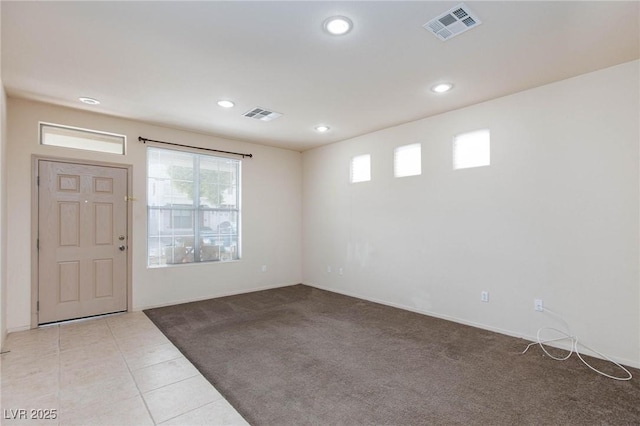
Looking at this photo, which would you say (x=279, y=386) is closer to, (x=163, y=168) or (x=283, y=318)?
(x=283, y=318)

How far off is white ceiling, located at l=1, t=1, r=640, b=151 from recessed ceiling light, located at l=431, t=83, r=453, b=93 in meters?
0.08

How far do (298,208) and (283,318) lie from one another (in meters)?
2.74

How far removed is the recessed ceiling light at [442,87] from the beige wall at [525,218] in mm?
706

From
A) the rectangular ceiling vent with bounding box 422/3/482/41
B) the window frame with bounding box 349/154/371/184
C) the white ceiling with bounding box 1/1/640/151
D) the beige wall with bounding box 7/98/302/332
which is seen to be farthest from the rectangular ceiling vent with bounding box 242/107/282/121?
the rectangular ceiling vent with bounding box 422/3/482/41

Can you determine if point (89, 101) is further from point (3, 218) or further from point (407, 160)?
point (407, 160)

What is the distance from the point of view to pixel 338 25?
227 centimetres

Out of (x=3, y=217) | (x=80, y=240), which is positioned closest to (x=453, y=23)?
(x=3, y=217)

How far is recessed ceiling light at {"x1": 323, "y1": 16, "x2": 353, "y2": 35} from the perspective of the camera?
220 centimetres

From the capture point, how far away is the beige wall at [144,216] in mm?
3627

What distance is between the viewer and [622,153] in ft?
9.36

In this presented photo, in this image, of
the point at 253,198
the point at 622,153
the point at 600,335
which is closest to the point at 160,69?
the point at 253,198

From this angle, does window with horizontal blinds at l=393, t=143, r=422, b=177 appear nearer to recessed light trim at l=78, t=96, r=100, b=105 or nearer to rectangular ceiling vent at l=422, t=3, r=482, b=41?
rectangular ceiling vent at l=422, t=3, r=482, b=41

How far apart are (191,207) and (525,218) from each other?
468cm

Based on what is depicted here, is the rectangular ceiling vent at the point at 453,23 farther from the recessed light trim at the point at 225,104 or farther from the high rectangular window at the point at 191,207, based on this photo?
the high rectangular window at the point at 191,207
